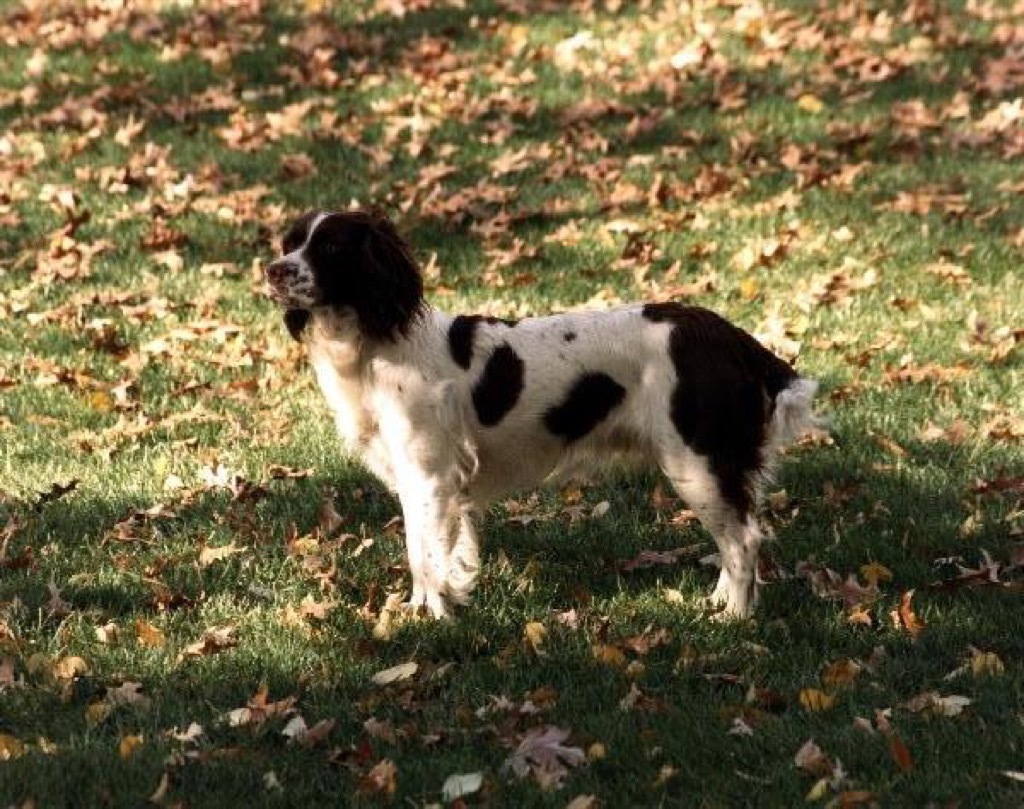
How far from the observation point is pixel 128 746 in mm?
4871

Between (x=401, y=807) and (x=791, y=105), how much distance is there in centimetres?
962

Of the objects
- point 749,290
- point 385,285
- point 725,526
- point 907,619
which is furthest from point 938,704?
A: point 749,290

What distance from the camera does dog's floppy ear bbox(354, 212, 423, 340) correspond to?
18.7ft

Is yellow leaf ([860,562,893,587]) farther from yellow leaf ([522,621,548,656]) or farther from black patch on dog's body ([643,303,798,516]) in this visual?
yellow leaf ([522,621,548,656])

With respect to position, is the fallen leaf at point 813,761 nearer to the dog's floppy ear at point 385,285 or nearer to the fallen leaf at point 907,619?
the fallen leaf at point 907,619

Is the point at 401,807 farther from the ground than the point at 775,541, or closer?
farther from the ground

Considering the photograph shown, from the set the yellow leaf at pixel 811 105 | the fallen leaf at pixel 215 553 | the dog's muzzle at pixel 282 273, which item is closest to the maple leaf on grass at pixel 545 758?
the dog's muzzle at pixel 282 273

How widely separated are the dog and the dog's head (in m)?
0.01

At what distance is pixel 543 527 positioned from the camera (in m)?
6.85

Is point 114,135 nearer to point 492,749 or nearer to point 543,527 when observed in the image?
point 543,527

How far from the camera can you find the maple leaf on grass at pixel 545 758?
15.3 ft

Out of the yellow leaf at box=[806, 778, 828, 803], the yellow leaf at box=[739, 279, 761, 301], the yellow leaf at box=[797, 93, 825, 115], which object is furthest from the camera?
the yellow leaf at box=[797, 93, 825, 115]

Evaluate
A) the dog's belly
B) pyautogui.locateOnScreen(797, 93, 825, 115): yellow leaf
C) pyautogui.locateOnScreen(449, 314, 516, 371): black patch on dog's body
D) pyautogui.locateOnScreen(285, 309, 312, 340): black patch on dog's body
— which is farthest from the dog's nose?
pyautogui.locateOnScreen(797, 93, 825, 115): yellow leaf

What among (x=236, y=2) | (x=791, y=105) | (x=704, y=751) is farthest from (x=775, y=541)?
(x=236, y=2)
